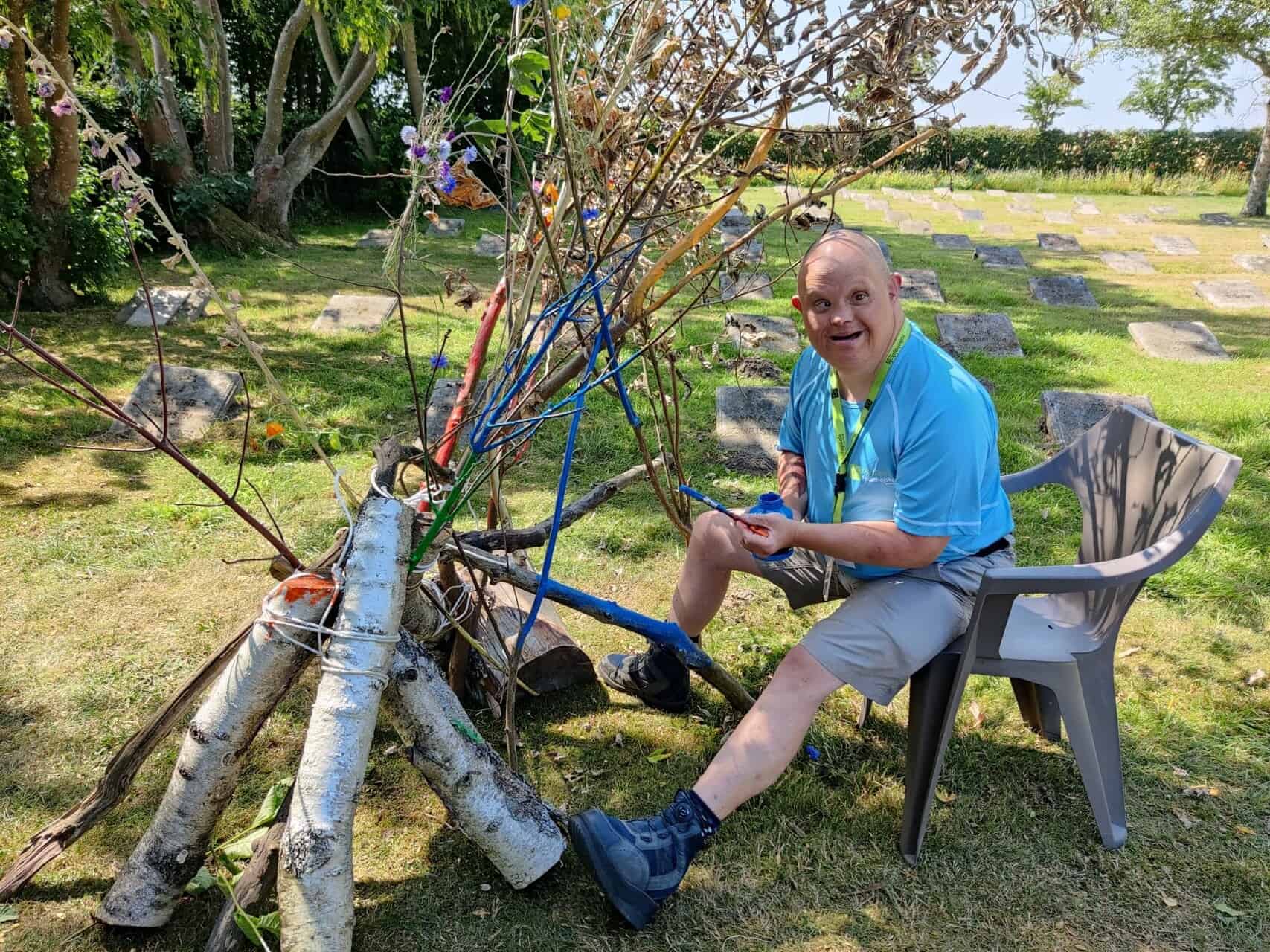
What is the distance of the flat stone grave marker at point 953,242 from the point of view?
11.1m

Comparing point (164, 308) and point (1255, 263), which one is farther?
point (1255, 263)

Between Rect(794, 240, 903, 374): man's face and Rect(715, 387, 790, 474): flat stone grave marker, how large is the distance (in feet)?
7.79

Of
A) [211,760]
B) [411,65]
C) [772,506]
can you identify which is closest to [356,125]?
[411,65]

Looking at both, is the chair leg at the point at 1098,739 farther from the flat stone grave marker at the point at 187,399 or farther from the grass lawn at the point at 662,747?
the flat stone grave marker at the point at 187,399

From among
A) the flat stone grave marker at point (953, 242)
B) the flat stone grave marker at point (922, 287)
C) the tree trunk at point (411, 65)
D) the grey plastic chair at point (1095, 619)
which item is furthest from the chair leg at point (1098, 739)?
the tree trunk at point (411, 65)

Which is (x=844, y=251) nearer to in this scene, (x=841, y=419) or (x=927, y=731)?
(x=841, y=419)

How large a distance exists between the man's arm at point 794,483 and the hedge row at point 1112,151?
70.2ft

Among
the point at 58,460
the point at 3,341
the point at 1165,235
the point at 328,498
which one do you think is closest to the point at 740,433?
the point at 328,498

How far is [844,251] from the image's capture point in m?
2.04

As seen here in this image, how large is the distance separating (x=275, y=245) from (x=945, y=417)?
33.5 feet

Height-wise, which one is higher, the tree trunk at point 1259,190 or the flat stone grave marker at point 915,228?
the tree trunk at point 1259,190

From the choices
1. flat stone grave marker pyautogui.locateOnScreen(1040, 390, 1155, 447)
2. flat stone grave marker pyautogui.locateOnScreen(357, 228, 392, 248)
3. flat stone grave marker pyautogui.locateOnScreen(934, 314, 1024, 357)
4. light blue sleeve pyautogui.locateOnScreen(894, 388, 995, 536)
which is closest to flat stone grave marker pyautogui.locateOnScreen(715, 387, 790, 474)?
flat stone grave marker pyautogui.locateOnScreen(1040, 390, 1155, 447)

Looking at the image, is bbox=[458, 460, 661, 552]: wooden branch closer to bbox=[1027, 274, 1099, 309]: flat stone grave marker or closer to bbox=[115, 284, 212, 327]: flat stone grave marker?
bbox=[115, 284, 212, 327]: flat stone grave marker

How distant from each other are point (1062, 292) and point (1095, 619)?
22.6ft
